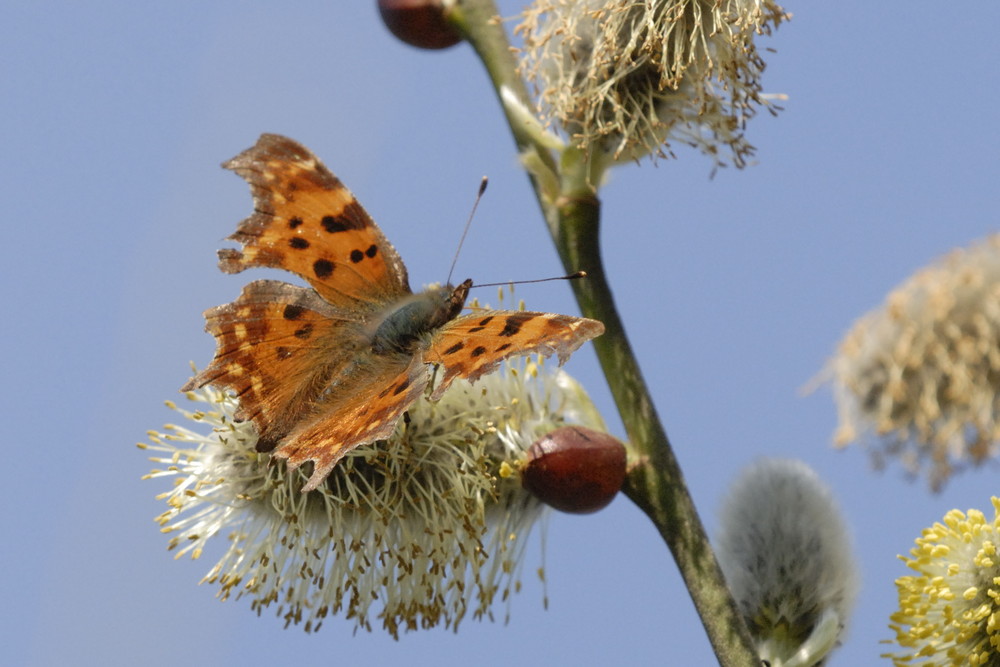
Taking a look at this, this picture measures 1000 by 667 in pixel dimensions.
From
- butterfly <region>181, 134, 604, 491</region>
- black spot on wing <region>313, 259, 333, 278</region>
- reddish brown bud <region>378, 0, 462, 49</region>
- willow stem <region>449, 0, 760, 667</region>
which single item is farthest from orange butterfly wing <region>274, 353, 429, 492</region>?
reddish brown bud <region>378, 0, 462, 49</region>

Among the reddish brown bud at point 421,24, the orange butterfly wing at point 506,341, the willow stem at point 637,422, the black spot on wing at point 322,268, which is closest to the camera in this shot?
the orange butterfly wing at point 506,341

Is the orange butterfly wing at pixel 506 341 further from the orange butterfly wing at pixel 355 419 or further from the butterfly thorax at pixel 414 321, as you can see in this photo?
the butterfly thorax at pixel 414 321

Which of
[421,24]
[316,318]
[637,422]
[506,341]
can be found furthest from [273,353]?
[421,24]

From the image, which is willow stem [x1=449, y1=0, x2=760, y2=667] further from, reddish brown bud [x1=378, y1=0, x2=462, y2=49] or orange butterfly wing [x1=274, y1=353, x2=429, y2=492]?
orange butterfly wing [x1=274, y1=353, x2=429, y2=492]

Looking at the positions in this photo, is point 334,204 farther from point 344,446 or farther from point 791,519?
point 791,519

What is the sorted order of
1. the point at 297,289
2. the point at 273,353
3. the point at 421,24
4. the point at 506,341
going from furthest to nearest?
1. the point at 421,24
2. the point at 297,289
3. the point at 273,353
4. the point at 506,341

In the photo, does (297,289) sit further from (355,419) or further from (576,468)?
A: (576,468)

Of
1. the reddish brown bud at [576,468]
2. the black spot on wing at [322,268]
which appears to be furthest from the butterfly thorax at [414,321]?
the reddish brown bud at [576,468]
